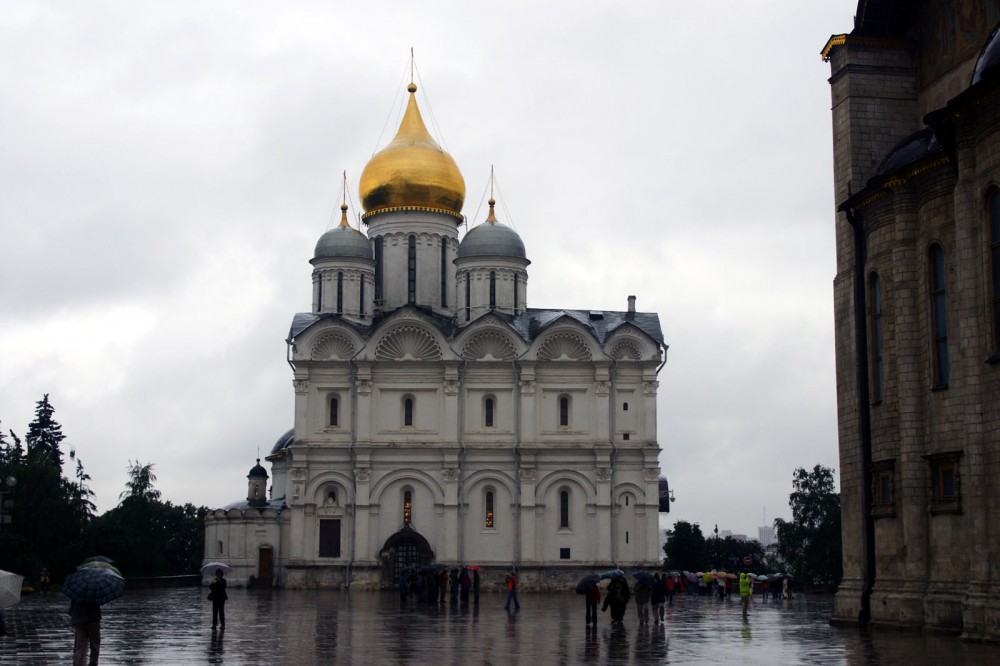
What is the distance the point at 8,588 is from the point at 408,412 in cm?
3860

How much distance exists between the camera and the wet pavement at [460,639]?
17.3 metres

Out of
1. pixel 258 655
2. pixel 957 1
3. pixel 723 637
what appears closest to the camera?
pixel 258 655

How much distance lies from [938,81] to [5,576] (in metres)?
19.2

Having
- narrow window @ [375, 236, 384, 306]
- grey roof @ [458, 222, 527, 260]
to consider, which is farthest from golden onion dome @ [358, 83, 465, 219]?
grey roof @ [458, 222, 527, 260]

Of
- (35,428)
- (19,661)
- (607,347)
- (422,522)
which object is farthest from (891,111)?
(35,428)

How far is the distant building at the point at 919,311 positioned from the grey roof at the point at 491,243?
29682mm

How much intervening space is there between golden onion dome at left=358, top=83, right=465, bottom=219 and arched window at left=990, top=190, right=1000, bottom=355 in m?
40.2

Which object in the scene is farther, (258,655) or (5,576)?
(258,655)

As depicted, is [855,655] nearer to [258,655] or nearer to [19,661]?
[258,655]

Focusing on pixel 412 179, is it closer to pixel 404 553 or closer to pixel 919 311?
pixel 404 553

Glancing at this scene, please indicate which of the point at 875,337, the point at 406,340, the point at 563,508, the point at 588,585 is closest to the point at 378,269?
the point at 406,340

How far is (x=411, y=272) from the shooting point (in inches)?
2290

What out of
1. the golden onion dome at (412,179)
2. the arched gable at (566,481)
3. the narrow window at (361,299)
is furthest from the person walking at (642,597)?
the golden onion dome at (412,179)

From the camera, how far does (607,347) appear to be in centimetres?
5259
